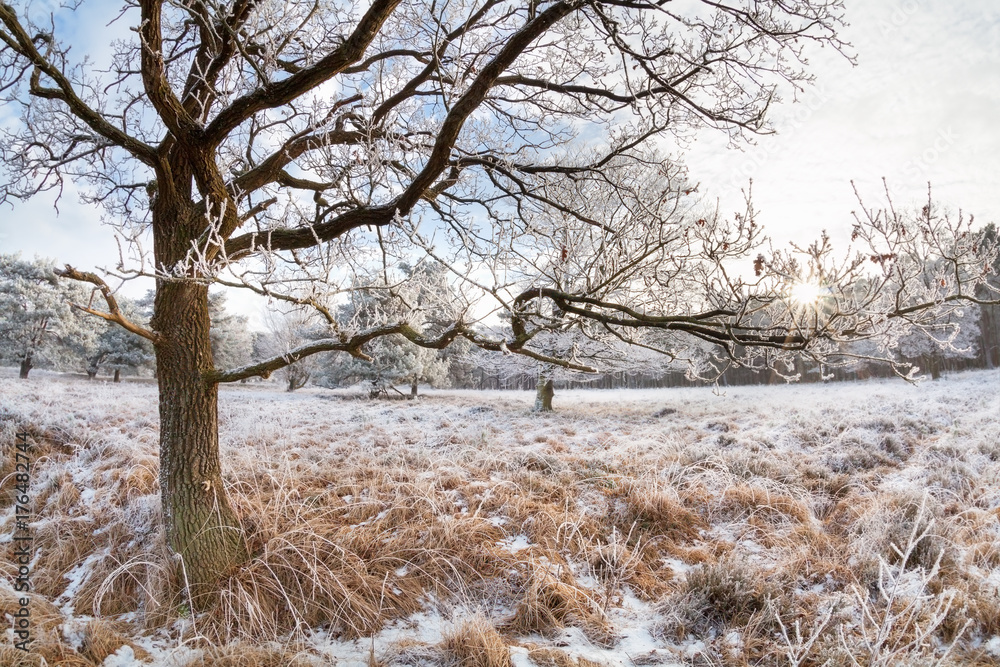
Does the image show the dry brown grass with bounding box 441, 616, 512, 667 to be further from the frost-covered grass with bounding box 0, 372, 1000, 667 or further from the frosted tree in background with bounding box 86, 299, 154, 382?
the frosted tree in background with bounding box 86, 299, 154, 382

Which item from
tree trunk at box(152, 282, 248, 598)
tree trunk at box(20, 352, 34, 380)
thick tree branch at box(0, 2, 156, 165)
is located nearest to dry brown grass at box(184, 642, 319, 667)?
tree trunk at box(152, 282, 248, 598)

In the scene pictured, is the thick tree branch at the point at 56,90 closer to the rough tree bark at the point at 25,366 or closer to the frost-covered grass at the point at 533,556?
the frost-covered grass at the point at 533,556

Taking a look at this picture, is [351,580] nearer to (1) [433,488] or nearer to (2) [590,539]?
(1) [433,488]

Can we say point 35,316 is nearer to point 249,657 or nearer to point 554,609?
point 249,657

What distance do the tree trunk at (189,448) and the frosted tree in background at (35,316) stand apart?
50.9ft

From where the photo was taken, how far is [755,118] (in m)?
3.49

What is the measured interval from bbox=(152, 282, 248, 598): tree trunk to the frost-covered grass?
228mm

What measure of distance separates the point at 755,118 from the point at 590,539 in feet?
12.2

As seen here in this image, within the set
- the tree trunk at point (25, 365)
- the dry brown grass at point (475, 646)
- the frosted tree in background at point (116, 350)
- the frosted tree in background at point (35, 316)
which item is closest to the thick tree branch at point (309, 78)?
the dry brown grass at point (475, 646)

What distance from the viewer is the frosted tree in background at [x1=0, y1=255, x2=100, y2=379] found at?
49.3 ft

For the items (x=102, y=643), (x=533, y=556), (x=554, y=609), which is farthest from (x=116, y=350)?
(x=554, y=609)

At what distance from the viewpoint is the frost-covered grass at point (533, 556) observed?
9.51 feet

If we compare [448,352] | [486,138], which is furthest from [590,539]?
[448,352]

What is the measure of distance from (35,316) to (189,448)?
18.3m
